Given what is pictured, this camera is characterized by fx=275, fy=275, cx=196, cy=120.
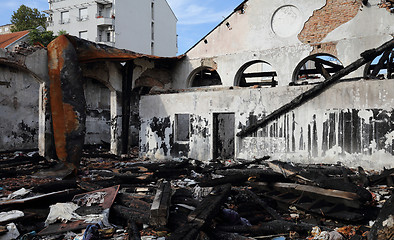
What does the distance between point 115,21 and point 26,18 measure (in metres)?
11.9

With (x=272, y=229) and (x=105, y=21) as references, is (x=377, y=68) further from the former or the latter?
(x=105, y=21)

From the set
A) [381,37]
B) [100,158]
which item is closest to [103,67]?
[100,158]

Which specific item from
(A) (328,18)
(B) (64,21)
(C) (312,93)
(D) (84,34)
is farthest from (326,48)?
(B) (64,21)

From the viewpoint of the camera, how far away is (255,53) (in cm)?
1399

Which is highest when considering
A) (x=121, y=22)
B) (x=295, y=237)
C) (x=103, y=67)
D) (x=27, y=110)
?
(x=121, y=22)

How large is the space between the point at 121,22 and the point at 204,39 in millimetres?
18998

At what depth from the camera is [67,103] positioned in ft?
30.9

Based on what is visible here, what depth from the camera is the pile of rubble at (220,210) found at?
4.16m

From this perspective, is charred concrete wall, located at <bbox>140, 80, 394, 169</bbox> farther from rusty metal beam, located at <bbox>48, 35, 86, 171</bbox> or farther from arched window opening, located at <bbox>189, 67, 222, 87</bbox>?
arched window opening, located at <bbox>189, 67, 222, 87</bbox>

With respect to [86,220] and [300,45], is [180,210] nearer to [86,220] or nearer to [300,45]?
[86,220]

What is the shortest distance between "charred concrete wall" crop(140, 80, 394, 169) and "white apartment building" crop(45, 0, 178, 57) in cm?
2193

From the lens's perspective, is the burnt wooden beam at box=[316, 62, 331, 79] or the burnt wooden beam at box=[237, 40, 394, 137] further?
the burnt wooden beam at box=[316, 62, 331, 79]

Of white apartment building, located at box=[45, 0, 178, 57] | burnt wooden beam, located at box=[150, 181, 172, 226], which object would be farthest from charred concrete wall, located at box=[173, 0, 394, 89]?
white apartment building, located at box=[45, 0, 178, 57]

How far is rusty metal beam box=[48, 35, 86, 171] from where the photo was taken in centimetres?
934
